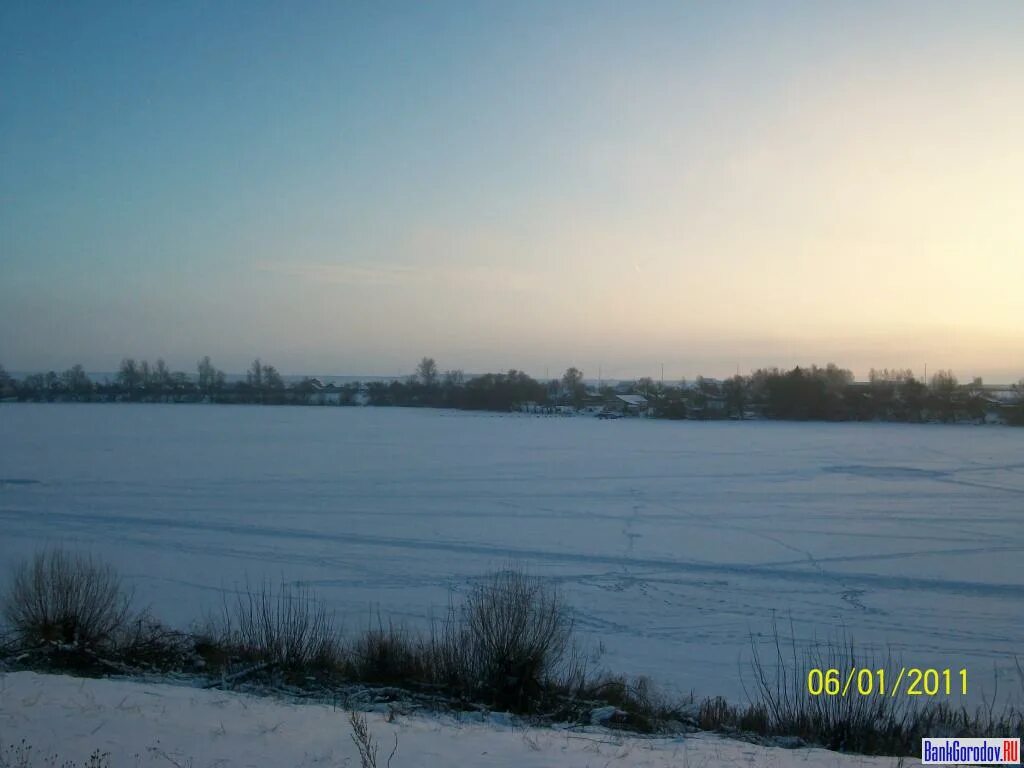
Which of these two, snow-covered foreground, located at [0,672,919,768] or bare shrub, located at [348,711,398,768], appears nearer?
bare shrub, located at [348,711,398,768]

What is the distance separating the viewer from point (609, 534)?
17.4m

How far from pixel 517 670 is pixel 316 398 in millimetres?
99643

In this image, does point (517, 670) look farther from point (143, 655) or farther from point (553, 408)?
point (553, 408)

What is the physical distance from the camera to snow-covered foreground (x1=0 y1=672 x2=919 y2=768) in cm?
484

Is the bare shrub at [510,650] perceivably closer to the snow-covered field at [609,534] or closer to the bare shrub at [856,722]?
the bare shrub at [856,722]

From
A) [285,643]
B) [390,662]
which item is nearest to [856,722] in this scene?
[390,662]

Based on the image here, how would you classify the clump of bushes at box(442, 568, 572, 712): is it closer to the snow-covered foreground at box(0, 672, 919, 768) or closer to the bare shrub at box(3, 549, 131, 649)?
the snow-covered foreground at box(0, 672, 919, 768)

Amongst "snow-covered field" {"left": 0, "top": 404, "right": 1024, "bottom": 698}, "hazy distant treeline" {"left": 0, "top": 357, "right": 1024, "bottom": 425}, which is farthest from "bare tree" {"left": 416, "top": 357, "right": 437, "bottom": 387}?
"snow-covered field" {"left": 0, "top": 404, "right": 1024, "bottom": 698}

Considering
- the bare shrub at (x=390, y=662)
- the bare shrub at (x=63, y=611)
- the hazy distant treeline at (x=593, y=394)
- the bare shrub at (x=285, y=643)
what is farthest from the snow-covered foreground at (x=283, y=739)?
the hazy distant treeline at (x=593, y=394)

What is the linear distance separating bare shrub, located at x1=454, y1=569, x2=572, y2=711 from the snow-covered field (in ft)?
6.28

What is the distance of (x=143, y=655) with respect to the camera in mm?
8445

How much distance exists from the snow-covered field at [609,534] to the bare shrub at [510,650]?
191 centimetres
